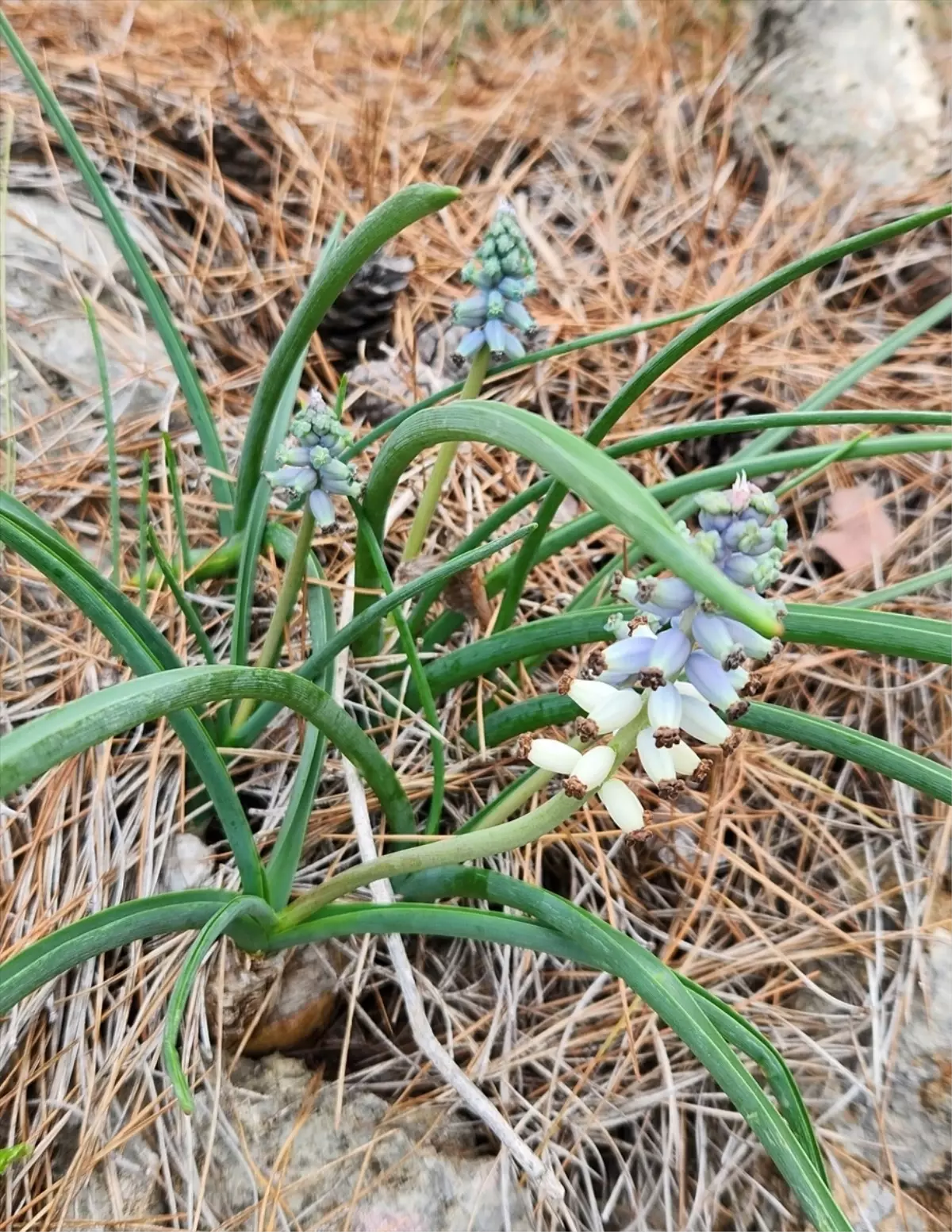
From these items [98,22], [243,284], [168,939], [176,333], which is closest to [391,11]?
[98,22]

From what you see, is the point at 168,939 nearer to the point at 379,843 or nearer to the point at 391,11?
the point at 379,843

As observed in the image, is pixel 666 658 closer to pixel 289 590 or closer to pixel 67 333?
pixel 289 590

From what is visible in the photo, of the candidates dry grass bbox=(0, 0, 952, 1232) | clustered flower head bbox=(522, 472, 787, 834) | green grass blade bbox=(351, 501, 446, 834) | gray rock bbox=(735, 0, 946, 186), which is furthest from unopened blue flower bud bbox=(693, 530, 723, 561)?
gray rock bbox=(735, 0, 946, 186)

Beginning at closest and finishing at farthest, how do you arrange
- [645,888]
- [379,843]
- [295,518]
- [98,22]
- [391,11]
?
1. [379,843]
2. [645,888]
3. [295,518]
4. [98,22]
5. [391,11]

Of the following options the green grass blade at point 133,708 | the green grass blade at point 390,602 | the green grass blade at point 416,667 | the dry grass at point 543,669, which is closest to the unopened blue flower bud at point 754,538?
the green grass blade at point 390,602

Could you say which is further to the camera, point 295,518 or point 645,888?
point 295,518

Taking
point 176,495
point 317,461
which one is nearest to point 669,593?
point 317,461
